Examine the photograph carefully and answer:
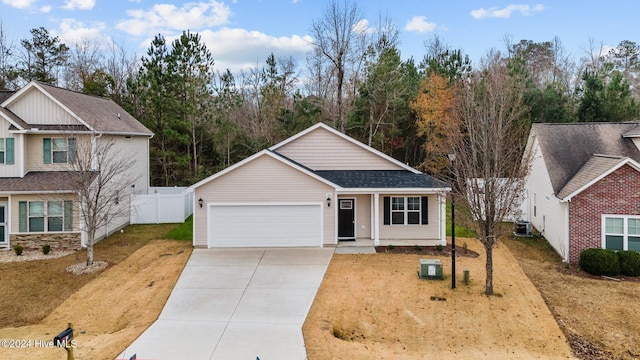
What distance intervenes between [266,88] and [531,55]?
1403 inches

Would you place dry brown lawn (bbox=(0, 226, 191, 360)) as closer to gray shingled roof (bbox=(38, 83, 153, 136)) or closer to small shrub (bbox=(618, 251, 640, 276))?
gray shingled roof (bbox=(38, 83, 153, 136))

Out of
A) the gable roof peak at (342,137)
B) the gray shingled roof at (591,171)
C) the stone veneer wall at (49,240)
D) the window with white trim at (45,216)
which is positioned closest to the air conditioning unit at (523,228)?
the gray shingled roof at (591,171)

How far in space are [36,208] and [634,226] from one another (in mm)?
23181

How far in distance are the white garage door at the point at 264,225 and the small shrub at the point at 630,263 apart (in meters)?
10.6

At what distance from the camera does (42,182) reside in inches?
701

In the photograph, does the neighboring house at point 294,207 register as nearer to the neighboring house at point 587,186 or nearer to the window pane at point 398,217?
the window pane at point 398,217

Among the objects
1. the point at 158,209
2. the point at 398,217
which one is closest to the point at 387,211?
the point at 398,217

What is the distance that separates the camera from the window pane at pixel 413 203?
18.2 metres

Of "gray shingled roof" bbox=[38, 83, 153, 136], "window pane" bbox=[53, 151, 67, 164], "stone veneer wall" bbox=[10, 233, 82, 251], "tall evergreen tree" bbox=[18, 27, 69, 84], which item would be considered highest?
"tall evergreen tree" bbox=[18, 27, 69, 84]

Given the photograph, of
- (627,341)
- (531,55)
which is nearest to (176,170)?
(627,341)

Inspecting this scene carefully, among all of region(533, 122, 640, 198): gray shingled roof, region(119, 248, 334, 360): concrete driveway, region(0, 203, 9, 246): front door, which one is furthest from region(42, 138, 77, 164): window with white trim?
region(533, 122, 640, 198): gray shingled roof

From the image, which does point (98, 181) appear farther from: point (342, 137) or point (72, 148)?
point (342, 137)

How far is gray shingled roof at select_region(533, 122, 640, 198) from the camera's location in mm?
17973

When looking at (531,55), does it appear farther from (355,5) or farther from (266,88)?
(266,88)
